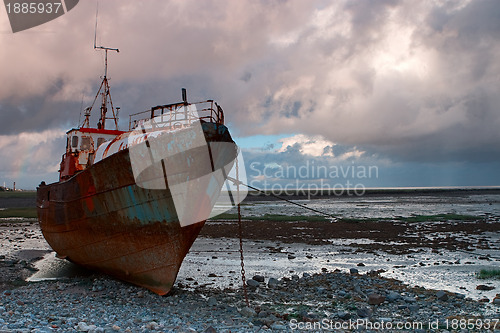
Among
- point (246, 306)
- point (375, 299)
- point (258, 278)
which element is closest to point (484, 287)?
point (375, 299)

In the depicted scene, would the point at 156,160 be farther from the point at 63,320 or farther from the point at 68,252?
the point at 68,252

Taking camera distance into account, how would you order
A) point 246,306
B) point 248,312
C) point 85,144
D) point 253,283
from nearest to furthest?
1. point 248,312
2. point 246,306
3. point 253,283
4. point 85,144

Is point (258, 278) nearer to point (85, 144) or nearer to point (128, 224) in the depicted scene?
point (128, 224)

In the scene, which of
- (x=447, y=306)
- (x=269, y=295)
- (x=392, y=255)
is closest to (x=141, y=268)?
(x=269, y=295)

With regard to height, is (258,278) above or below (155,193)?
below

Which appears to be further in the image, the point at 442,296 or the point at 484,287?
the point at 484,287

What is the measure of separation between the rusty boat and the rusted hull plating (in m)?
0.02

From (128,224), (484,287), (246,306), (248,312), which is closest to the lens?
(248,312)

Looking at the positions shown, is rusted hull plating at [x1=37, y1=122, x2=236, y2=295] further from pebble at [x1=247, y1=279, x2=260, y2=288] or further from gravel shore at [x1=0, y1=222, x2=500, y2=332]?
pebble at [x1=247, y1=279, x2=260, y2=288]

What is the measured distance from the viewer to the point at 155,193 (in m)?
8.78

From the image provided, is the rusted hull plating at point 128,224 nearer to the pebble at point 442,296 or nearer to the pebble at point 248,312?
the pebble at point 248,312

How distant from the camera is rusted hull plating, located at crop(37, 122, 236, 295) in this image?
28.7ft

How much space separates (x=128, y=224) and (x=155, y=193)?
4.07ft

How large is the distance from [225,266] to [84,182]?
5726mm
